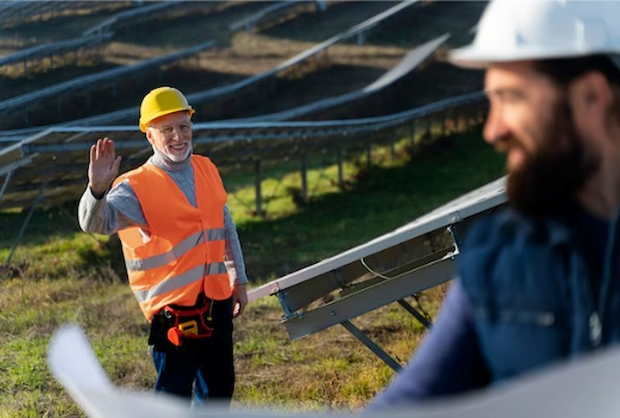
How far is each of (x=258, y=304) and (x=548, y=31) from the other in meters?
8.47

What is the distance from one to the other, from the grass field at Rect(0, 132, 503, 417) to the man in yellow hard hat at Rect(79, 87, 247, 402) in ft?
5.31

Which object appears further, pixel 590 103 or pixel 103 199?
pixel 103 199

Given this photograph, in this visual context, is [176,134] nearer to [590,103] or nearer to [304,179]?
[590,103]

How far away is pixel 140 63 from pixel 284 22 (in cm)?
830

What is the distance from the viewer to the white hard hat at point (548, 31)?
1.62m

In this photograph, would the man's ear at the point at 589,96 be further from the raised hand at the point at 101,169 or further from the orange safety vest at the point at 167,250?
the orange safety vest at the point at 167,250

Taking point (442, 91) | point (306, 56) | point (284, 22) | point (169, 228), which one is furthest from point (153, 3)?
point (169, 228)

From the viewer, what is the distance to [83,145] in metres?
12.2

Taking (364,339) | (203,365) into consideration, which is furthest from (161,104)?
(364,339)

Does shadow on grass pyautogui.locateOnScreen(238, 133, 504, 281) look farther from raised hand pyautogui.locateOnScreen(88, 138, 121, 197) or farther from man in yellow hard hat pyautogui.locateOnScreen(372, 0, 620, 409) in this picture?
man in yellow hard hat pyautogui.locateOnScreen(372, 0, 620, 409)

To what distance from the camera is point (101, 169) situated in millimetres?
4719

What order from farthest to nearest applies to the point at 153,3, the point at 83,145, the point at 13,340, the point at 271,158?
the point at 153,3 < the point at 271,158 < the point at 83,145 < the point at 13,340

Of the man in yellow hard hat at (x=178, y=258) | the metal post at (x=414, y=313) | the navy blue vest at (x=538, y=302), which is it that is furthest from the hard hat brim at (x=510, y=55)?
the metal post at (x=414, y=313)

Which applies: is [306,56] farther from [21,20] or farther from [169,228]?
[169,228]
